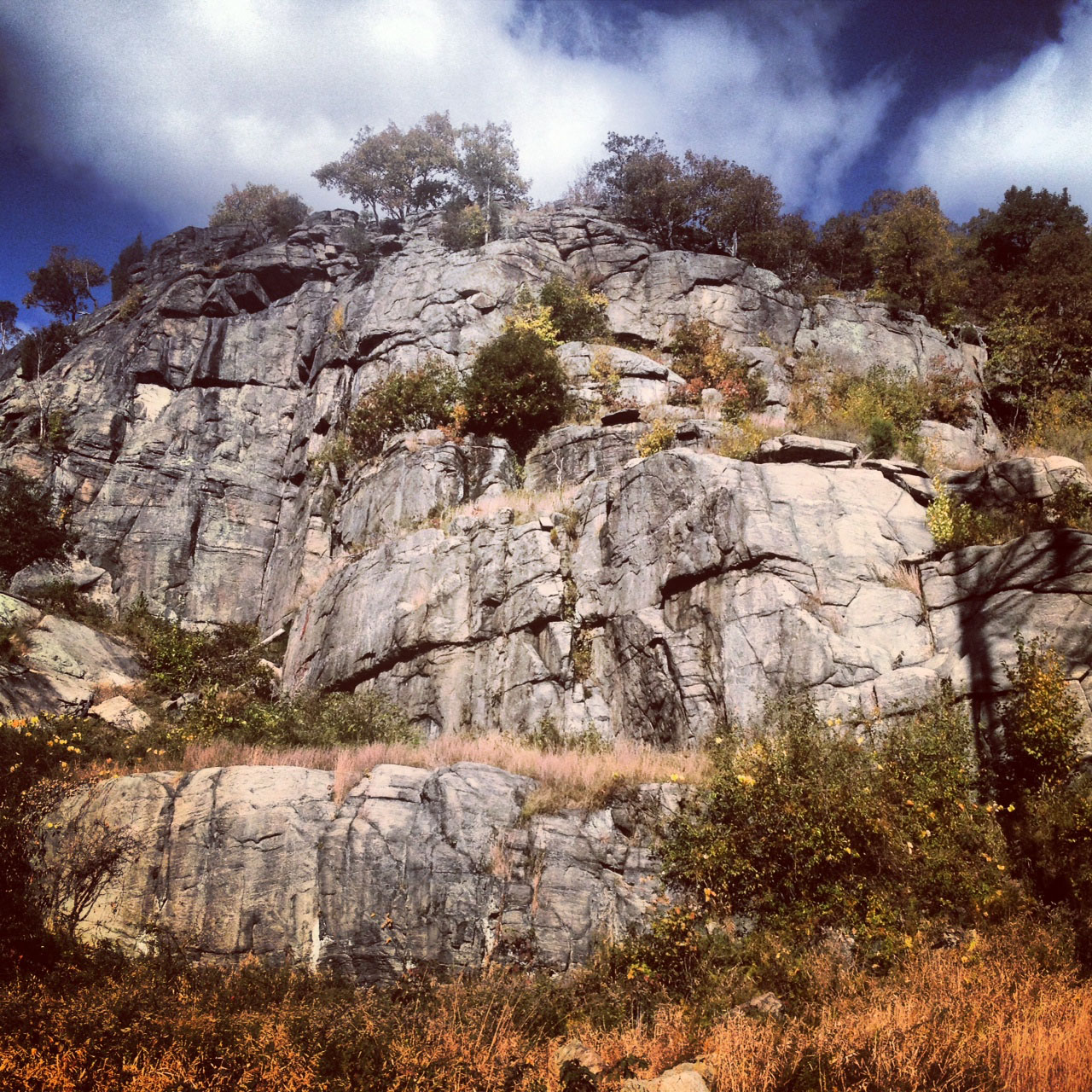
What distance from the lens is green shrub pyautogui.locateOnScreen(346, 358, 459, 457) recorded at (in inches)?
928

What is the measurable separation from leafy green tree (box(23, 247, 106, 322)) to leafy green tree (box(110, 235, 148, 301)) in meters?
1.38

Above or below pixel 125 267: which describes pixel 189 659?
below

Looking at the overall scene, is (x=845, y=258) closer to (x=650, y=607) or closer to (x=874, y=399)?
(x=874, y=399)

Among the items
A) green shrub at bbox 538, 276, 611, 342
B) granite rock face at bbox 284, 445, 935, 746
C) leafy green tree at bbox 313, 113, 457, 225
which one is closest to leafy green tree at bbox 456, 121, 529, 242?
leafy green tree at bbox 313, 113, 457, 225

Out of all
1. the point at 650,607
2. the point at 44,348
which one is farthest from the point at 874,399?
the point at 44,348

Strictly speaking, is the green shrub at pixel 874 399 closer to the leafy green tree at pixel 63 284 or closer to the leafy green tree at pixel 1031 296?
the leafy green tree at pixel 1031 296

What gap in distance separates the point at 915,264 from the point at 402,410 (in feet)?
80.9

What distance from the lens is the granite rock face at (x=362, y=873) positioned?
9.97 meters

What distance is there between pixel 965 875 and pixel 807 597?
234 inches

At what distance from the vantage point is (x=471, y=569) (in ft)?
59.7

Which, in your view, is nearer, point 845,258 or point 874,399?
point 874,399

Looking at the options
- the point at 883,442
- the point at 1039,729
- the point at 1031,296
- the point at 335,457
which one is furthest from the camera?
the point at 1031,296

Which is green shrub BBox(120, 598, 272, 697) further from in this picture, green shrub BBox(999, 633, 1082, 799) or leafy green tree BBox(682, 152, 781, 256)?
leafy green tree BBox(682, 152, 781, 256)

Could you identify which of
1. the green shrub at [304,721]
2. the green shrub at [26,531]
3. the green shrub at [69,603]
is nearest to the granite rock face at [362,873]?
the green shrub at [304,721]
